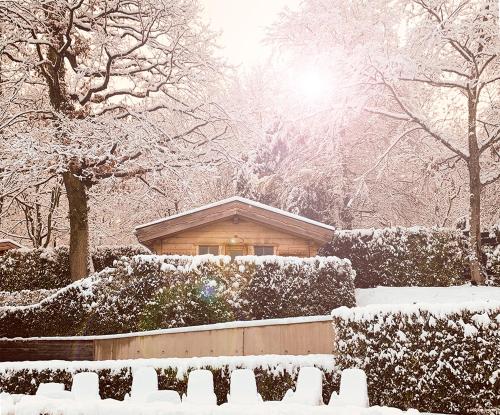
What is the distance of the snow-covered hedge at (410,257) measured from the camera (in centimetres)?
2094

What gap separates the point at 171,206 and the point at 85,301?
40.8 feet

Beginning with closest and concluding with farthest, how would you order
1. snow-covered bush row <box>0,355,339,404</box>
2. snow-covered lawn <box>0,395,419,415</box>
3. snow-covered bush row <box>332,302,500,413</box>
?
snow-covered lawn <box>0,395,419,415</box> → snow-covered bush row <box>332,302,500,413</box> → snow-covered bush row <box>0,355,339,404</box>

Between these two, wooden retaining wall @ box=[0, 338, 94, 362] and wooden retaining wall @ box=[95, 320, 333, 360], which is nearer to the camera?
wooden retaining wall @ box=[95, 320, 333, 360]

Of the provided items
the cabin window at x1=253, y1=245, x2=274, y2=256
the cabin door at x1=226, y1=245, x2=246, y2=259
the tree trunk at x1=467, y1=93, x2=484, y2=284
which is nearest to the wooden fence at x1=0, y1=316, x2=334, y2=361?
the cabin door at x1=226, y1=245, x2=246, y2=259

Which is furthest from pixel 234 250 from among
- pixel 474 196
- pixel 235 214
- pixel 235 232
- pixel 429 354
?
pixel 429 354

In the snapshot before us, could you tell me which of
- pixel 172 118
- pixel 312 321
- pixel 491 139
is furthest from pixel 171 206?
pixel 312 321

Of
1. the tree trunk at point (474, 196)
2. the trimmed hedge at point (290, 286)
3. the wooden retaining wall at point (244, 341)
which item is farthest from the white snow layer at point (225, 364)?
the tree trunk at point (474, 196)

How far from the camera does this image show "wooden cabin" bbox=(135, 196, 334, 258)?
17328 millimetres

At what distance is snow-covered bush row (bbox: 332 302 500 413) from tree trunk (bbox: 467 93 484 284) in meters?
13.0

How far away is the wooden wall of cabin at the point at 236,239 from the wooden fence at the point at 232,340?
633cm

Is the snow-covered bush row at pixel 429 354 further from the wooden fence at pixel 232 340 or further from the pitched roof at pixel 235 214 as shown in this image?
the pitched roof at pixel 235 214

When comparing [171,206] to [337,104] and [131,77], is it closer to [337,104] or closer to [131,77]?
[131,77]

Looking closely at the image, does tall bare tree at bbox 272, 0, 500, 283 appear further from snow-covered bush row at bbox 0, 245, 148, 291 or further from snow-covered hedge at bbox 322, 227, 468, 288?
snow-covered bush row at bbox 0, 245, 148, 291

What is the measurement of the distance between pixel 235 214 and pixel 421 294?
291 inches
